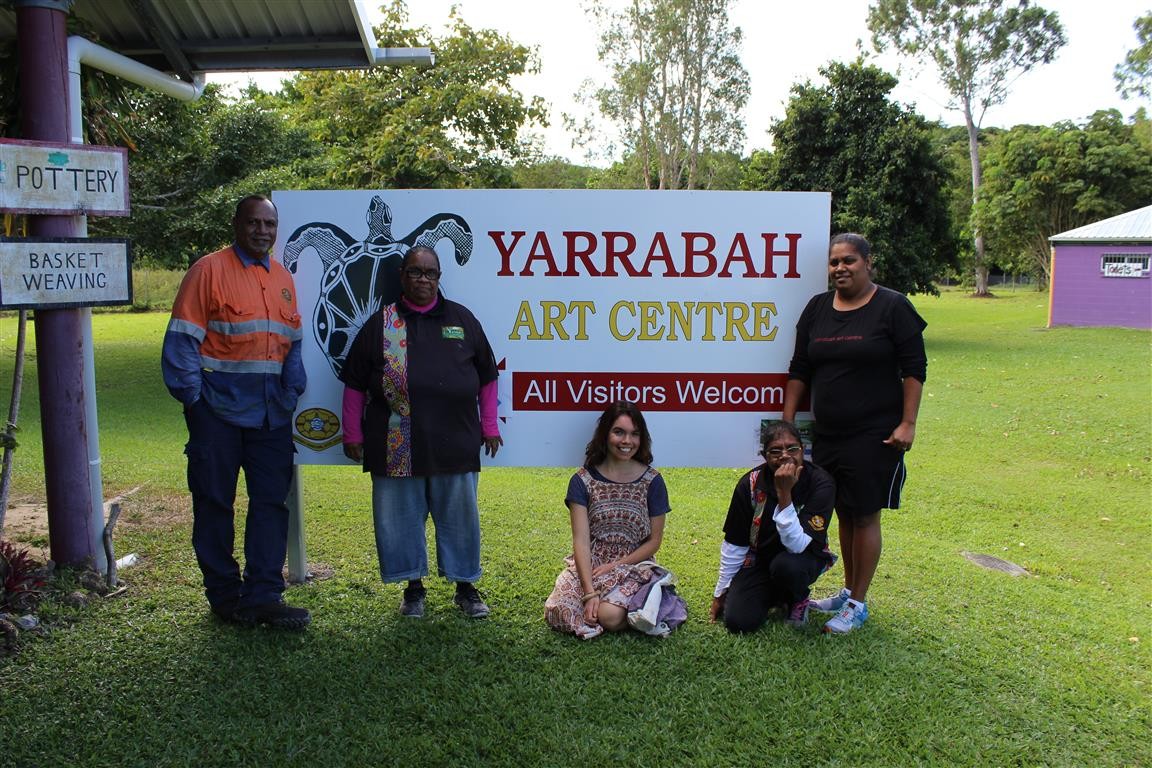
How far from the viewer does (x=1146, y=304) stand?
861 inches

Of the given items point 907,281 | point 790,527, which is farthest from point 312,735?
point 907,281

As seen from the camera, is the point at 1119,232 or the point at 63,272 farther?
the point at 1119,232

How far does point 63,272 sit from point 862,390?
3528 millimetres

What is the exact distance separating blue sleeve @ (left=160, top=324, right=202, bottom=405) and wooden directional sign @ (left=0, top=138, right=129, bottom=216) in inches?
36.1

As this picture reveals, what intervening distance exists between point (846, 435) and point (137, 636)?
3.20 meters

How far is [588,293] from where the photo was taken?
14.2ft

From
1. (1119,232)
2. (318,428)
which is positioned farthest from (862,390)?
(1119,232)

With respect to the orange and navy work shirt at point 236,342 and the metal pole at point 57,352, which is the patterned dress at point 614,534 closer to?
the orange and navy work shirt at point 236,342

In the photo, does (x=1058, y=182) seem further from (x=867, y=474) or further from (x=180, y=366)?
(x=180, y=366)

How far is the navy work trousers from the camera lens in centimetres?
383

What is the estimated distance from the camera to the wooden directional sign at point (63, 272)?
379cm

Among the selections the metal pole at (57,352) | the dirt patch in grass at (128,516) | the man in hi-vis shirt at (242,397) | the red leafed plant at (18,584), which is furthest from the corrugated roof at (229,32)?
the dirt patch in grass at (128,516)

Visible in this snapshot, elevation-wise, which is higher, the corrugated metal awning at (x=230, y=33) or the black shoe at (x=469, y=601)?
the corrugated metal awning at (x=230, y=33)

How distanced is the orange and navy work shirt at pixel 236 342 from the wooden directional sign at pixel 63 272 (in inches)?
25.2
